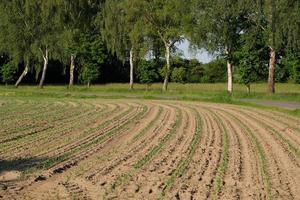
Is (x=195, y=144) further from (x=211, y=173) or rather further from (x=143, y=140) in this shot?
(x=211, y=173)

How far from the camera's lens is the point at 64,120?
22500 millimetres

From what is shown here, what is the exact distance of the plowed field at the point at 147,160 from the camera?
9.25 meters

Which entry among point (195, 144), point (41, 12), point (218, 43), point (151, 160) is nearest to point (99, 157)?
point (151, 160)

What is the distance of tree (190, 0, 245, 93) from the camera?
1779 inches

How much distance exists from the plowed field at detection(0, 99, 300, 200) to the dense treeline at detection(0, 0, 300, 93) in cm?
2531

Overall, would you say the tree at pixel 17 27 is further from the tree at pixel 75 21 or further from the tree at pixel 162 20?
the tree at pixel 162 20

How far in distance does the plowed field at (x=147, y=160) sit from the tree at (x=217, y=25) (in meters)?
25.1

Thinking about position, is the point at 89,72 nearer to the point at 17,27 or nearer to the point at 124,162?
the point at 17,27

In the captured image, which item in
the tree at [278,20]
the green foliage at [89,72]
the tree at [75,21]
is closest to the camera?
the tree at [278,20]

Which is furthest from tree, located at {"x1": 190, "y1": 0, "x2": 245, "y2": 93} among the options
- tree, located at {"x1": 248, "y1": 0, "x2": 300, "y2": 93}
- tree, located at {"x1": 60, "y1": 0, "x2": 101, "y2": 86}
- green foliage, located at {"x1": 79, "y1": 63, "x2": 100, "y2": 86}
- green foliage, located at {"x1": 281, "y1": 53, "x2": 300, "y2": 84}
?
green foliage, located at {"x1": 79, "y1": 63, "x2": 100, "y2": 86}

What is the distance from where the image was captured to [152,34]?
2160 inches

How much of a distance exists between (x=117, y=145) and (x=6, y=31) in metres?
48.2

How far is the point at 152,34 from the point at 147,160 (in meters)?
43.2

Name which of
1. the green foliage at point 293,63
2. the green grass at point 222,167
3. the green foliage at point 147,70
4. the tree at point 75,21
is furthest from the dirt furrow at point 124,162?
the green foliage at point 147,70
